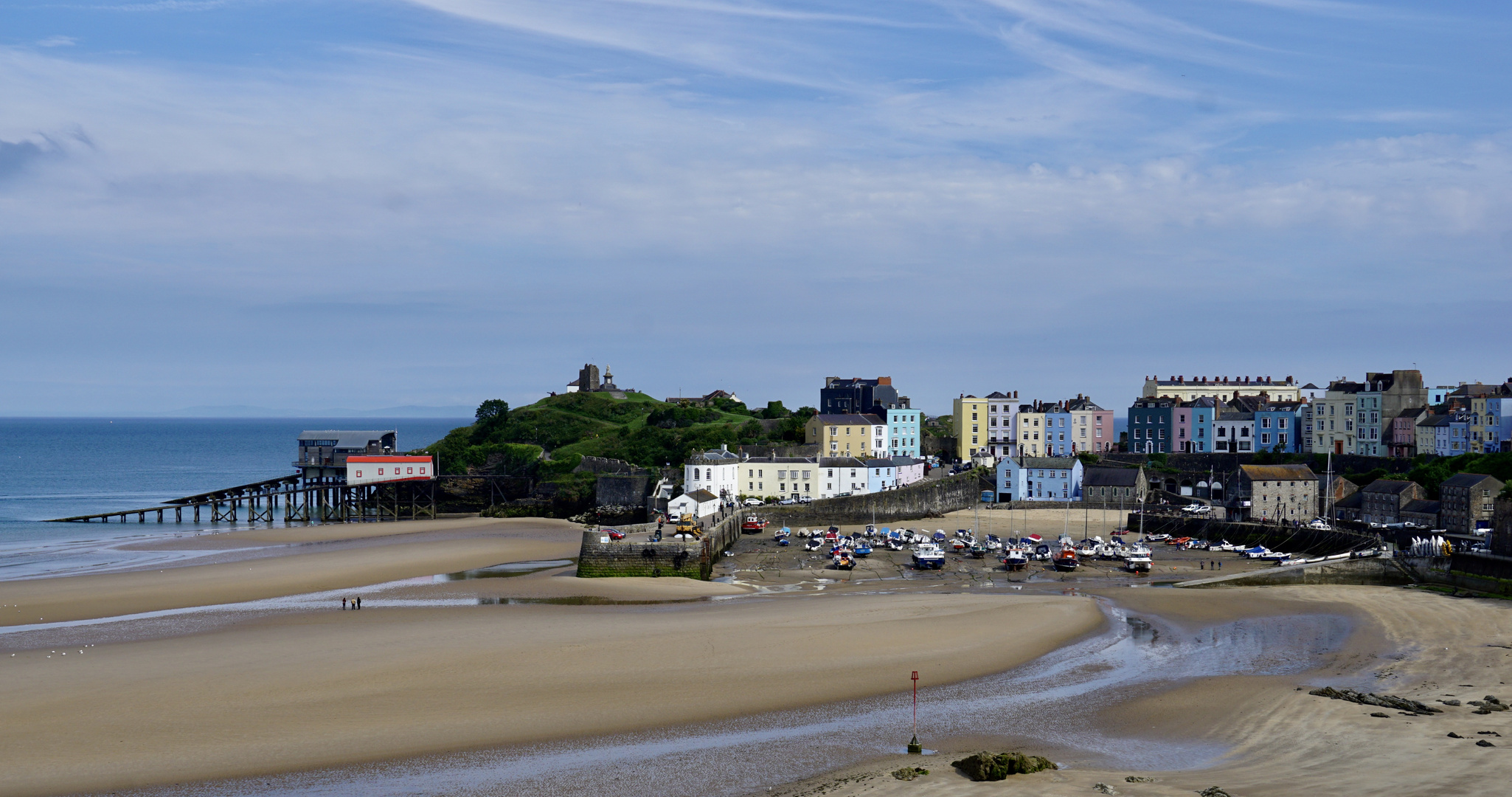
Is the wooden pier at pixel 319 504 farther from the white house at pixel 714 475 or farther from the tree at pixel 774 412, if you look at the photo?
the tree at pixel 774 412

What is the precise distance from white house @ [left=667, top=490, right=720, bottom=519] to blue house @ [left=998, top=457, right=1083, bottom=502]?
75.0ft

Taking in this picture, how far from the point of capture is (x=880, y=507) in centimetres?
6256

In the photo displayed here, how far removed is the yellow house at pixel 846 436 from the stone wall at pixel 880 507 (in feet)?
41.6

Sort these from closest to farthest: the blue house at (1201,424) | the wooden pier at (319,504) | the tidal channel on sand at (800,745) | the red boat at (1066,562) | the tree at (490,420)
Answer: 1. the tidal channel on sand at (800,745)
2. the red boat at (1066,562)
3. the wooden pier at (319,504)
4. the blue house at (1201,424)
5. the tree at (490,420)

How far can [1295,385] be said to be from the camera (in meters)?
106

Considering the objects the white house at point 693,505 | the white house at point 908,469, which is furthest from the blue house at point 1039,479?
the white house at point 693,505

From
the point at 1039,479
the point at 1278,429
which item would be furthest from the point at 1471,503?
the point at 1278,429

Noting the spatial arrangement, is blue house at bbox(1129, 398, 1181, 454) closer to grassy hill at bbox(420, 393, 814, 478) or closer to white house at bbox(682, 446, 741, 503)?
grassy hill at bbox(420, 393, 814, 478)

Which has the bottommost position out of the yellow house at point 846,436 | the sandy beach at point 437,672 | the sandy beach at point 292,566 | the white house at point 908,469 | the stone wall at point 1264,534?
the sandy beach at point 292,566

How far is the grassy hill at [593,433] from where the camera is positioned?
3317 inches

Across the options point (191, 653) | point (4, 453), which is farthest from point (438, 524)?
point (4, 453)

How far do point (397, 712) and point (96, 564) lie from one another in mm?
30343

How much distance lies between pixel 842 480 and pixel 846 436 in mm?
11443

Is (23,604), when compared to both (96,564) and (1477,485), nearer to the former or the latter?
(96,564)
